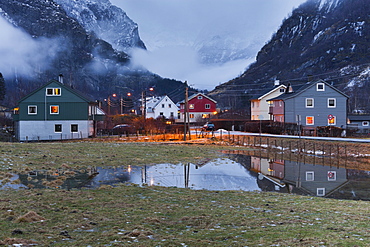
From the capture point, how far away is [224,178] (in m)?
21.4

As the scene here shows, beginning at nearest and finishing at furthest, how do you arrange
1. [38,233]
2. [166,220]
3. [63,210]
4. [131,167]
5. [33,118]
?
[38,233]
[166,220]
[63,210]
[131,167]
[33,118]

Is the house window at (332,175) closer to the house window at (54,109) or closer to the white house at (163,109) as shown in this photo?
the house window at (54,109)

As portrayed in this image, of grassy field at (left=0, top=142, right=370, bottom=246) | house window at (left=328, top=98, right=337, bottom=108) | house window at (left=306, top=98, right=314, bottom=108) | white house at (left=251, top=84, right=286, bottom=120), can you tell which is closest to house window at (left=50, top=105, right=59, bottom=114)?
white house at (left=251, top=84, right=286, bottom=120)

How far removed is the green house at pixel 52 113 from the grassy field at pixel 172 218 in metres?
44.6

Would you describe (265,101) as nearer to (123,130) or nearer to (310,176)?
(123,130)

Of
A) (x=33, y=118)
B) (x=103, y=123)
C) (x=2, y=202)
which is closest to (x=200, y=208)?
(x=2, y=202)

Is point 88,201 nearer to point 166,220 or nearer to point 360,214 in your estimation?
point 166,220

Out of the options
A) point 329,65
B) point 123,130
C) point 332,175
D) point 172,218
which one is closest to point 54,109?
point 123,130

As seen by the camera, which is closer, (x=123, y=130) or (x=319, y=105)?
(x=319, y=105)

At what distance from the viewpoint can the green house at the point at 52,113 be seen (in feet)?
189

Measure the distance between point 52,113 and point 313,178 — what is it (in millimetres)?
46591

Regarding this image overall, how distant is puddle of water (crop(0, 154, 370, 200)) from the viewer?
17.5 m

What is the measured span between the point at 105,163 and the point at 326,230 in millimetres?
18518

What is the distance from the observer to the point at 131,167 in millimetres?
24031
